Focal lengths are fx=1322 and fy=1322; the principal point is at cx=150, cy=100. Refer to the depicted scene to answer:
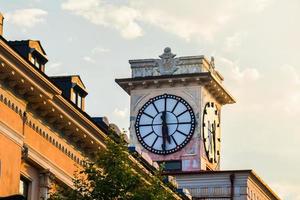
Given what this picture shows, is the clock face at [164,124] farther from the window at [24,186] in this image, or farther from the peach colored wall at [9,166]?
the peach colored wall at [9,166]

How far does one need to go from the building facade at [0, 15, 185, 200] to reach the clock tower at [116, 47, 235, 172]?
1950 inches

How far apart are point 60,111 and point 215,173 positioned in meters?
42.9

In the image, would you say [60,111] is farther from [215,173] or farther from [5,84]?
[215,173]

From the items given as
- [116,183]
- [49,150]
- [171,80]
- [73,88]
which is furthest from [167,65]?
[116,183]

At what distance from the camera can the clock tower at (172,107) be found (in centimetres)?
10512

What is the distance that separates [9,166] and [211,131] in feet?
208

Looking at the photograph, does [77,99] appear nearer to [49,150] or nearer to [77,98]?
[77,98]

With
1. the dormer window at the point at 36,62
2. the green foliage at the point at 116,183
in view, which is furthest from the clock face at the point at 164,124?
the green foliage at the point at 116,183

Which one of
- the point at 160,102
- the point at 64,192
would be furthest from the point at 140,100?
the point at 64,192

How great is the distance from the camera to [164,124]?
106 metres

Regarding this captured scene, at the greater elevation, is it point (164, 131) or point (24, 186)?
point (164, 131)

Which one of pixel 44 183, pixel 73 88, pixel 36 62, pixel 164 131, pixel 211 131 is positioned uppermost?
pixel 211 131

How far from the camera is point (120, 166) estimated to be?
43250 mm

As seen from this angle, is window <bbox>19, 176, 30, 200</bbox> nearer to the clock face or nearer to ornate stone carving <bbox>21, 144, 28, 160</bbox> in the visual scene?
ornate stone carving <bbox>21, 144, 28, 160</bbox>
